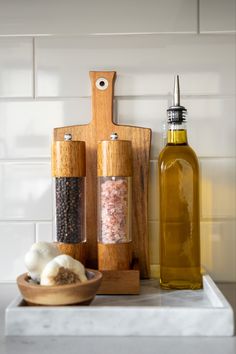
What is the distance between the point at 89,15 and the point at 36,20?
123 mm

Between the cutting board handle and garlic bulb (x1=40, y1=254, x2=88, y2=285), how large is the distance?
0.38 m

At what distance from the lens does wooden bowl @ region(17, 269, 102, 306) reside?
756 millimetres

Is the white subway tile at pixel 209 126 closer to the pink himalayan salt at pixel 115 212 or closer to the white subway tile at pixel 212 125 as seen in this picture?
the white subway tile at pixel 212 125

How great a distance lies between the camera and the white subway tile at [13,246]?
1.12 meters

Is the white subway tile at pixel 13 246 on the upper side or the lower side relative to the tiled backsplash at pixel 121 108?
lower

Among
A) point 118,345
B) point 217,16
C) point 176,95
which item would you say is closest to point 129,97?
point 176,95

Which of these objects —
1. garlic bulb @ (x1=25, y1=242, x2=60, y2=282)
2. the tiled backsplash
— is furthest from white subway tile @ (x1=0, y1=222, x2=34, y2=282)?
garlic bulb @ (x1=25, y1=242, x2=60, y2=282)

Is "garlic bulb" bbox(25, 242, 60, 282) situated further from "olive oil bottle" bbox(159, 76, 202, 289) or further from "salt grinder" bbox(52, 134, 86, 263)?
"olive oil bottle" bbox(159, 76, 202, 289)

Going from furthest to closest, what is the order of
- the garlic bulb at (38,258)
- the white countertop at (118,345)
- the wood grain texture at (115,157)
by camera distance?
the wood grain texture at (115,157), the garlic bulb at (38,258), the white countertop at (118,345)

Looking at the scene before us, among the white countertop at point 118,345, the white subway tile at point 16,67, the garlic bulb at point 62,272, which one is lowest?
the white countertop at point 118,345

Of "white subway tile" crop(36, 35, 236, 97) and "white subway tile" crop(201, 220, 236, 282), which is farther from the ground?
"white subway tile" crop(36, 35, 236, 97)

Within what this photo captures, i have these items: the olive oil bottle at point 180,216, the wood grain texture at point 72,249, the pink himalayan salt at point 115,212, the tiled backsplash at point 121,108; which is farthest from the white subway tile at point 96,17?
the wood grain texture at point 72,249

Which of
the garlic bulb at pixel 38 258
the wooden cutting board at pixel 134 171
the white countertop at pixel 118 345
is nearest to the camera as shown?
the white countertop at pixel 118 345

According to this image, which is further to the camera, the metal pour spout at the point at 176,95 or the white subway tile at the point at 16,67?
the white subway tile at the point at 16,67
